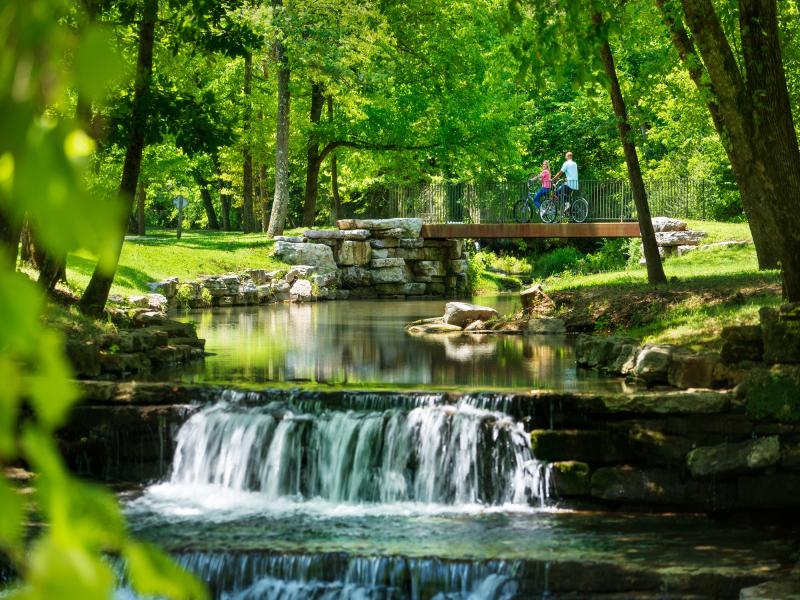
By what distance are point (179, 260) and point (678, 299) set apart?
16617 mm

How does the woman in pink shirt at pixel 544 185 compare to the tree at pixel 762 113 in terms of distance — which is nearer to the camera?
the tree at pixel 762 113

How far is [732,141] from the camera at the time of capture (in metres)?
13.2

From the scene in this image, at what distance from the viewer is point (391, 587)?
985cm

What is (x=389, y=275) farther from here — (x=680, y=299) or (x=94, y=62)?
(x=94, y=62)

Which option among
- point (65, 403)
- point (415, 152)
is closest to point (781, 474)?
point (65, 403)

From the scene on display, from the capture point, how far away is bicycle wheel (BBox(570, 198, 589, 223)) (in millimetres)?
35719

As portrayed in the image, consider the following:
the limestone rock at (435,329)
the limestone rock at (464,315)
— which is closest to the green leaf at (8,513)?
the limestone rock at (435,329)

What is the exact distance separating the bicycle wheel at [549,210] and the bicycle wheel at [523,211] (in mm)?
861

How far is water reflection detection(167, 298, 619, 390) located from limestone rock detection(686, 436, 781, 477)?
2.32 meters

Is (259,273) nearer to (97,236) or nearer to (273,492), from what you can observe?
(273,492)

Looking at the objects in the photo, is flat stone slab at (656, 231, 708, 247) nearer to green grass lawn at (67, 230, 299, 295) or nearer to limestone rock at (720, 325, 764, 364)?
green grass lawn at (67, 230, 299, 295)

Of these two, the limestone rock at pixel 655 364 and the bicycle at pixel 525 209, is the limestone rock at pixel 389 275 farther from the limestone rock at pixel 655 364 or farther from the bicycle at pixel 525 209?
the limestone rock at pixel 655 364


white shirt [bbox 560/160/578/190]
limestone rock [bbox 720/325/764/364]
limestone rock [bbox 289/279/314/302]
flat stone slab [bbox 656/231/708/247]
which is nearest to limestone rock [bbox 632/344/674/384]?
limestone rock [bbox 720/325/764/364]

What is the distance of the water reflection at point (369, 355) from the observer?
49.9ft
